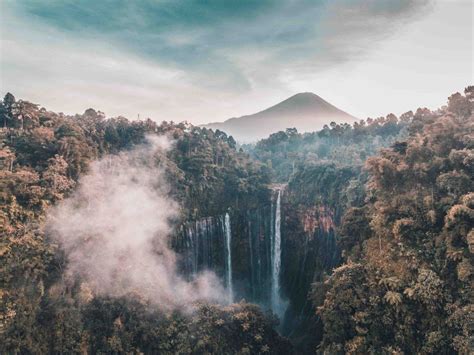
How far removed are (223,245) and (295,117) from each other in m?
80.4

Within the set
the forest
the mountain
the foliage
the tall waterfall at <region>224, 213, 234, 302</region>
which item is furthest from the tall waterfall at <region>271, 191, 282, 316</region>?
the mountain

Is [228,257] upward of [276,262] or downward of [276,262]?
upward

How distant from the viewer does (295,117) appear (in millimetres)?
101062

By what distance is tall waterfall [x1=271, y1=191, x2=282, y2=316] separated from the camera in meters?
26.5

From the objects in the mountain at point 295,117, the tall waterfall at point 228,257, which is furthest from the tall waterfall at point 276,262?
the mountain at point 295,117

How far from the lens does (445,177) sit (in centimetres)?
1398

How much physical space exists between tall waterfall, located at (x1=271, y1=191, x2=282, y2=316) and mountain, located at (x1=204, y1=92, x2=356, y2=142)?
71.5 meters

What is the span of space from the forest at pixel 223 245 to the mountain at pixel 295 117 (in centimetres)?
7214

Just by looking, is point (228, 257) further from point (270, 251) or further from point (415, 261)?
point (415, 261)

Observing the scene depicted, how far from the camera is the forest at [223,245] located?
44.6ft

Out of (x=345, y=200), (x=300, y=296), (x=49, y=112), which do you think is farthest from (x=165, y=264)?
(x=49, y=112)

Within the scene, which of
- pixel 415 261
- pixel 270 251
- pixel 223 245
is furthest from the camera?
pixel 270 251

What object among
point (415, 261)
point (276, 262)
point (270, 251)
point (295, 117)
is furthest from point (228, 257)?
point (295, 117)

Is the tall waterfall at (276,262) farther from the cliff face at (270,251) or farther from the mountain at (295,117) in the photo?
the mountain at (295,117)
